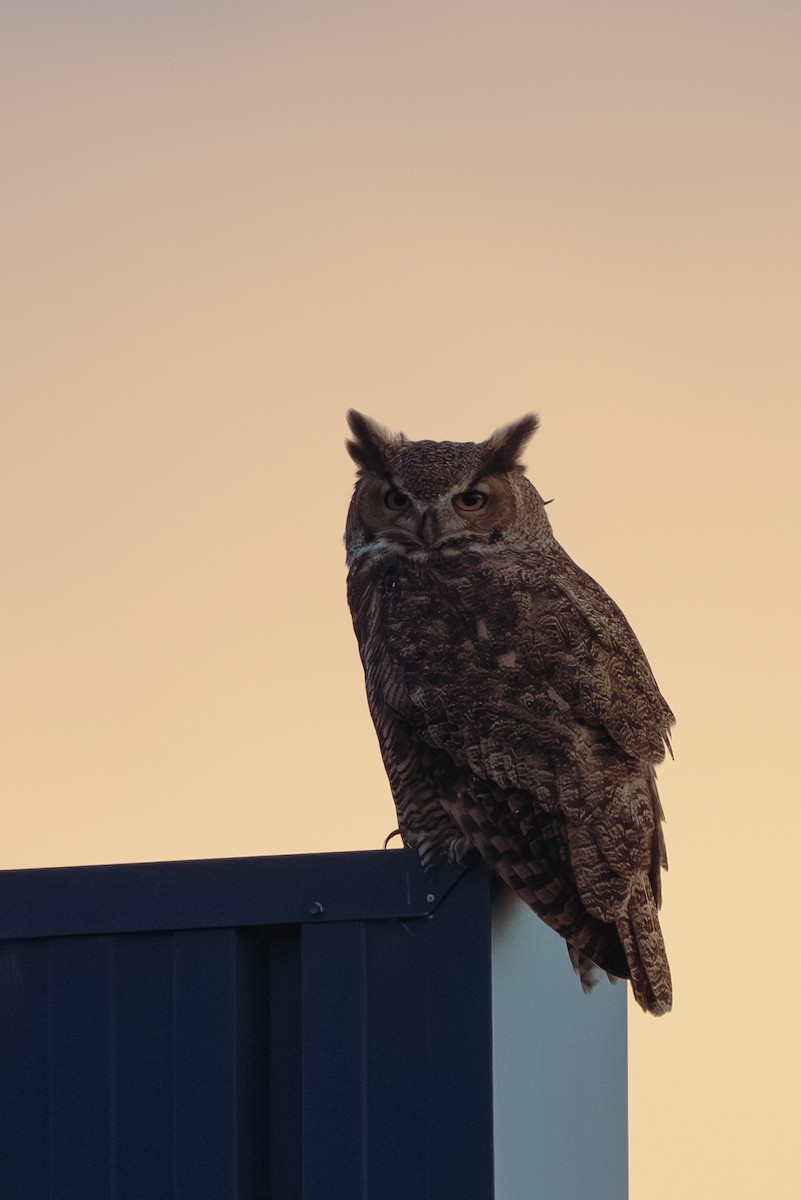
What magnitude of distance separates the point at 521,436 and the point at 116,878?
253cm

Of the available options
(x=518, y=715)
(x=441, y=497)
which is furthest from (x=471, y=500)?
(x=518, y=715)

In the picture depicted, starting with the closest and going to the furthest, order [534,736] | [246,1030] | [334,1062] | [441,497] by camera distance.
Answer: [334,1062], [246,1030], [534,736], [441,497]

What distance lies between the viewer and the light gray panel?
14.4ft

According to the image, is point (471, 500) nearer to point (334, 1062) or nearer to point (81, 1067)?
point (334, 1062)

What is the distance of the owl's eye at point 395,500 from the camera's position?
19.7ft

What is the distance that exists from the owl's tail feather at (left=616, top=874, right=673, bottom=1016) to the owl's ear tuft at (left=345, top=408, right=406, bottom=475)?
2.17 m

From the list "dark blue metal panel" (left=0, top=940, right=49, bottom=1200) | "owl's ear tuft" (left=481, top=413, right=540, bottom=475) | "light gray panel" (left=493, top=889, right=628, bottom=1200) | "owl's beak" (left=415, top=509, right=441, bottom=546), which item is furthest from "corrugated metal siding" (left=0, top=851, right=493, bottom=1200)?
"owl's ear tuft" (left=481, top=413, right=540, bottom=475)

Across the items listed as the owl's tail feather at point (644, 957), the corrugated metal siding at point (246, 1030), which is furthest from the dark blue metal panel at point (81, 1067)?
the owl's tail feather at point (644, 957)

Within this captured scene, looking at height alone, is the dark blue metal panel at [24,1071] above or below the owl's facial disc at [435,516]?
below

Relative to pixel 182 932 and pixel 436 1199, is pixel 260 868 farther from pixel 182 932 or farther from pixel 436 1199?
pixel 436 1199

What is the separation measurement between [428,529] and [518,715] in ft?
3.14

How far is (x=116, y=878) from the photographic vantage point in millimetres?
4680

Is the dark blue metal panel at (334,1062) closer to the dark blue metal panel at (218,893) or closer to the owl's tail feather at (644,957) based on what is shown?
the dark blue metal panel at (218,893)

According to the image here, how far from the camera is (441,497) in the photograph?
587 centimetres
